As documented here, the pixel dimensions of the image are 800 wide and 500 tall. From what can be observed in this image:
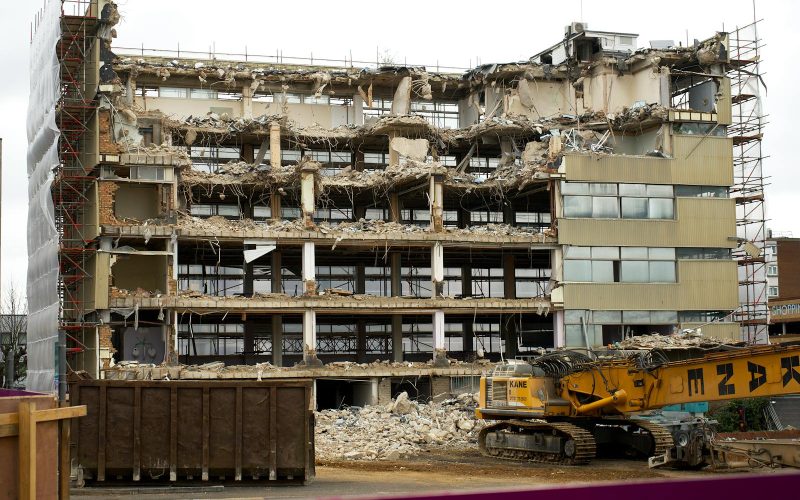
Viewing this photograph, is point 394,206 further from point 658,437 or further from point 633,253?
point 658,437

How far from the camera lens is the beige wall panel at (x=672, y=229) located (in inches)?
2037

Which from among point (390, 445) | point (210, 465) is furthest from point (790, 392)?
point (390, 445)

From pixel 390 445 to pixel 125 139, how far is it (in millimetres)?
21928

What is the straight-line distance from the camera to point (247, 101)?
58.2 m

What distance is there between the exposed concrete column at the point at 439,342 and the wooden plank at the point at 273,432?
1122 inches

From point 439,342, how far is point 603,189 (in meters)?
10.9

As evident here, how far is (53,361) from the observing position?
45750 millimetres

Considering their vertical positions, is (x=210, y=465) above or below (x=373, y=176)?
below

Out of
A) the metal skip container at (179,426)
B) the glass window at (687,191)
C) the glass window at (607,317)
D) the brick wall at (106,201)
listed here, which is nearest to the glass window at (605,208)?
the glass window at (687,191)

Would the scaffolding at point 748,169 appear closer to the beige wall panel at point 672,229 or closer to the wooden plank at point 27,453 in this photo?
the beige wall panel at point 672,229

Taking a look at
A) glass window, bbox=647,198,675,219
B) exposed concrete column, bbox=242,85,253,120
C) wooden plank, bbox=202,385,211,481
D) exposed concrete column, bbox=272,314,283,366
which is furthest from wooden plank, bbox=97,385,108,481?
exposed concrete column, bbox=242,85,253,120

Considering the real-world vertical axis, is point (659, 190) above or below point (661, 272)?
above

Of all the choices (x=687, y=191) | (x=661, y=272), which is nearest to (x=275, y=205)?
(x=661, y=272)

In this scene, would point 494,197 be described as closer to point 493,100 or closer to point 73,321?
point 493,100
